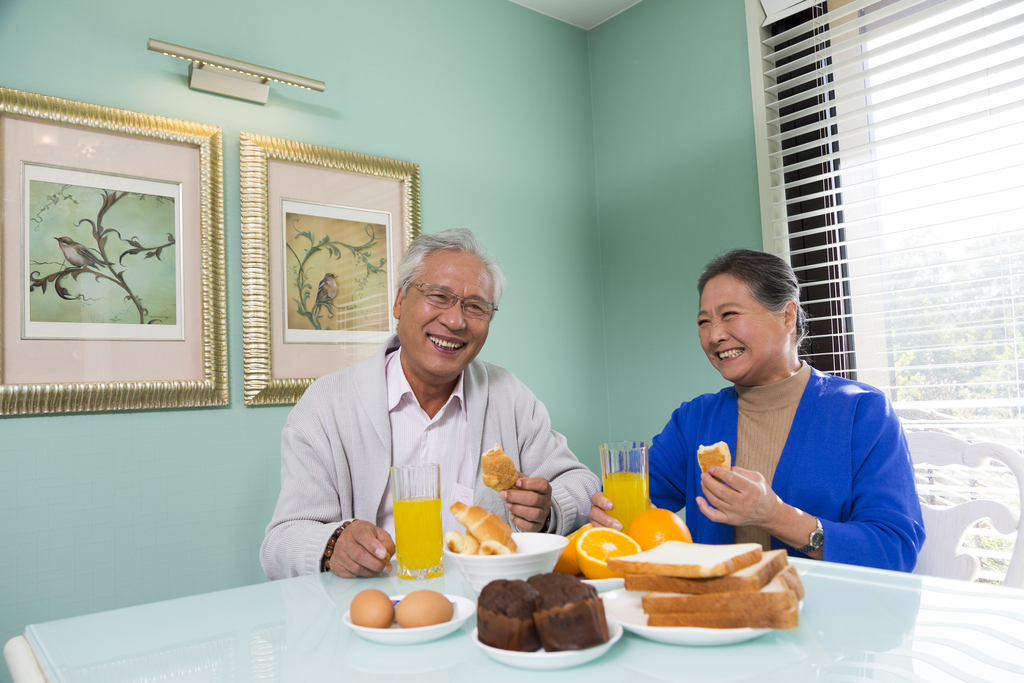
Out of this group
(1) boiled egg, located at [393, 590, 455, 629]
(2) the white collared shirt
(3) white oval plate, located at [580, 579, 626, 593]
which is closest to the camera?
(1) boiled egg, located at [393, 590, 455, 629]

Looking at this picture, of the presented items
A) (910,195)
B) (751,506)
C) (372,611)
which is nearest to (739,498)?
(751,506)

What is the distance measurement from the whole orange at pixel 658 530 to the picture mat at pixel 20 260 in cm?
149

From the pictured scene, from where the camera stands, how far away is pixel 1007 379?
1919mm

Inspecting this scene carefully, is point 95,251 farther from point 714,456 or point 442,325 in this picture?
point 714,456

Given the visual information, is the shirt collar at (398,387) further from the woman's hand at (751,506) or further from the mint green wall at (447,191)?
the woman's hand at (751,506)

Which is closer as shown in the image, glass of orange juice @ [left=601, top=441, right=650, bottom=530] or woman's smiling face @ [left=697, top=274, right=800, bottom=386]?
glass of orange juice @ [left=601, top=441, right=650, bottom=530]

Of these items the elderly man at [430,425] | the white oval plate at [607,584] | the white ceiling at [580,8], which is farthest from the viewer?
the white ceiling at [580,8]

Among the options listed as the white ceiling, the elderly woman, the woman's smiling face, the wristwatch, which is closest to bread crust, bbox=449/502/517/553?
the elderly woman

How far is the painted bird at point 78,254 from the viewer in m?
1.78

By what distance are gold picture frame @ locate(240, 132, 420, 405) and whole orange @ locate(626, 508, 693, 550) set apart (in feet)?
4.79

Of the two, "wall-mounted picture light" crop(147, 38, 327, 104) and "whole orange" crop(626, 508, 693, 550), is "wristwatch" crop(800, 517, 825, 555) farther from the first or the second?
"wall-mounted picture light" crop(147, 38, 327, 104)

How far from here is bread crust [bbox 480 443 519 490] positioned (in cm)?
120

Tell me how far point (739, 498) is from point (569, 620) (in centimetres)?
65

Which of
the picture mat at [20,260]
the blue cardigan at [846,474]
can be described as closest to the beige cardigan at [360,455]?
the blue cardigan at [846,474]
